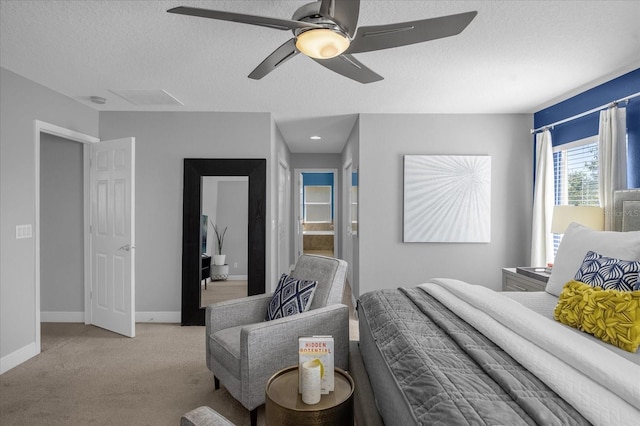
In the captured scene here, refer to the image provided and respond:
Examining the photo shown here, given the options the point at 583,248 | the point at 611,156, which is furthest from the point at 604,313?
the point at 611,156

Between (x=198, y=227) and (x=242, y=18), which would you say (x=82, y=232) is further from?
(x=242, y=18)

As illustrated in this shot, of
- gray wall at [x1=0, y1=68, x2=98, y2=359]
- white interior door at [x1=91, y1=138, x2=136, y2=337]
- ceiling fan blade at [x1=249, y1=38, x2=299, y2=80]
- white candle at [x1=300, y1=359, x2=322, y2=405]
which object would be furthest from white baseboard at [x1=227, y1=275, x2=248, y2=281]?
white candle at [x1=300, y1=359, x2=322, y2=405]

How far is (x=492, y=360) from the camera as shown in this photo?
4.29 feet

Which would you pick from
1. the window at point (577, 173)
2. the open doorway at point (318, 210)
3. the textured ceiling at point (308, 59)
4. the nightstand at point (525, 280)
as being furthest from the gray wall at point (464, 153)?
the open doorway at point (318, 210)

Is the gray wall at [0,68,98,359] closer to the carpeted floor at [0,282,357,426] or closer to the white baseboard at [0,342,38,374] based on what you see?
the white baseboard at [0,342,38,374]

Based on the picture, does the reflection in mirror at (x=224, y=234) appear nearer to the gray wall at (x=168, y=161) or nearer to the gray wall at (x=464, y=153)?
the gray wall at (x=168, y=161)

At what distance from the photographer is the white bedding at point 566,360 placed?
1.01 metres

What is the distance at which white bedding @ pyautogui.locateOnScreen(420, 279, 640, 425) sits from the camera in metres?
1.01

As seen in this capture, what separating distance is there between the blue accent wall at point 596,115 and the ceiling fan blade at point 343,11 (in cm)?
268

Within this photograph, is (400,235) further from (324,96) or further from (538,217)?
(324,96)

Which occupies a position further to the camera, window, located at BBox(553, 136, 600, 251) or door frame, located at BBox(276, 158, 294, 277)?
door frame, located at BBox(276, 158, 294, 277)

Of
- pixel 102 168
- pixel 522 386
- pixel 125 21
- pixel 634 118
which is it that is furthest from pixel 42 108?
pixel 634 118

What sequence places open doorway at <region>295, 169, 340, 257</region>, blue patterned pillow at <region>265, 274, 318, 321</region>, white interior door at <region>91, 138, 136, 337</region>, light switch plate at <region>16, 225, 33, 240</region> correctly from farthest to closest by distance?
open doorway at <region>295, 169, 340, 257</region>
white interior door at <region>91, 138, 136, 337</region>
light switch plate at <region>16, 225, 33, 240</region>
blue patterned pillow at <region>265, 274, 318, 321</region>

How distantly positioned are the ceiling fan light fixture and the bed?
134 cm
